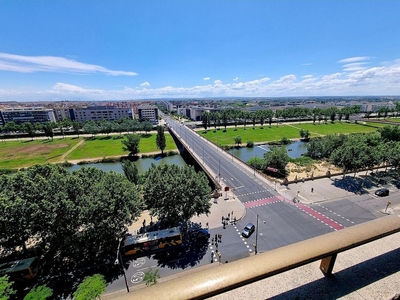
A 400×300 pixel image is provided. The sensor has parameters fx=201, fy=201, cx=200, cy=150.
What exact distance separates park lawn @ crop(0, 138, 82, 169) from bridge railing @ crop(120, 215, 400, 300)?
8167 centimetres

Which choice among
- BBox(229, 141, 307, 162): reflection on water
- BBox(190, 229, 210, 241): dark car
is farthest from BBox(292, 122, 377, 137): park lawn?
BBox(190, 229, 210, 241): dark car

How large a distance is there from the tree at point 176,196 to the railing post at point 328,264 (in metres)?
20.0

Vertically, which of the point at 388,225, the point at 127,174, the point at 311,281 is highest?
the point at 388,225

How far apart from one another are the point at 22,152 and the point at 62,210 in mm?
83792

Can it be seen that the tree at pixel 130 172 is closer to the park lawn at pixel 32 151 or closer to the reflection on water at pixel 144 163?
the reflection on water at pixel 144 163

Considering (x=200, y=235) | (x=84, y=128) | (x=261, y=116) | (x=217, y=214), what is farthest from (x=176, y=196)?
(x=261, y=116)

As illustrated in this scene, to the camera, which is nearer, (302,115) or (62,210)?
(62,210)

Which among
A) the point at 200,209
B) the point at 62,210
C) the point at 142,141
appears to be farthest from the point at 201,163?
the point at 142,141

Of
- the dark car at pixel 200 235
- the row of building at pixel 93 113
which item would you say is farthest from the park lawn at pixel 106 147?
the dark car at pixel 200 235

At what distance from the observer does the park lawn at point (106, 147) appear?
7675 cm

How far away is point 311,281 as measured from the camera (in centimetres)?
557

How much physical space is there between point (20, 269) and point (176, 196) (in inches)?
680

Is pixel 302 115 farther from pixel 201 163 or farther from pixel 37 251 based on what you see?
pixel 37 251

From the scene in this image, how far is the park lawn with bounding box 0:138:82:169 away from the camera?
6888cm
